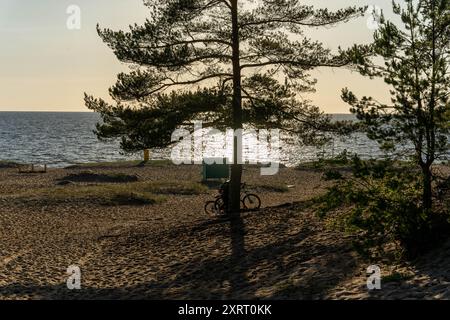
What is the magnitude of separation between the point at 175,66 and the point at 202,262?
708cm

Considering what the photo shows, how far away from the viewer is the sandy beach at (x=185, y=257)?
32.8 feet

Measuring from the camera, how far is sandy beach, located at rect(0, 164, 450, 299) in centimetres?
998

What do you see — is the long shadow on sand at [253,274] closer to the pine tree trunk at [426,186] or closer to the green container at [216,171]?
the pine tree trunk at [426,186]

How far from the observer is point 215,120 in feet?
61.1

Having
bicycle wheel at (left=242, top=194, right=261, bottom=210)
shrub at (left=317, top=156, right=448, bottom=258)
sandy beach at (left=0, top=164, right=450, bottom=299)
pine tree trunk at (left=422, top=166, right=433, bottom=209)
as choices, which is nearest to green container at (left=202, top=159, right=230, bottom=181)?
bicycle wheel at (left=242, top=194, right=261, bottom=210)

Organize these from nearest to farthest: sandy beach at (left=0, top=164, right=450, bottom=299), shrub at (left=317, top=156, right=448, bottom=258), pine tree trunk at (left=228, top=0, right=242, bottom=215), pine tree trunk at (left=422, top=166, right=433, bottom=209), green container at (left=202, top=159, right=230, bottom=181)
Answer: sandy beach at (left=0, top=164, right=450, bottom=299)
shrub at (left=317, top=156, right=448, bottom=258)
pine tree trunk at (left=422, top=166, right=433, bottom=209)
pine tree trunk at (left=228, top=0, right=242, bottom=215)
green container at (left=202, top=159, right=230, bottom=181)

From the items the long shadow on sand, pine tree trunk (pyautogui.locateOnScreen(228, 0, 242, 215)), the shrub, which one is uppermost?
pine tree trunk (pyautogui.locateOnScreen(228, 0, 242, 215))

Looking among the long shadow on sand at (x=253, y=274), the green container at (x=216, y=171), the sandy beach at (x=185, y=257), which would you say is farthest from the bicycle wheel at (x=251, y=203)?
the green container at (x=216, y=171)

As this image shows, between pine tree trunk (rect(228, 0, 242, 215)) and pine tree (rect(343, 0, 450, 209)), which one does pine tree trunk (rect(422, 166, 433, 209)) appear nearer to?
pine tree (rect(343, 0, 450, 209))

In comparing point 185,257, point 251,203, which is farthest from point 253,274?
point 251,203

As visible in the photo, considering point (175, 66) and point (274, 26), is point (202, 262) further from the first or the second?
point (274, 26)

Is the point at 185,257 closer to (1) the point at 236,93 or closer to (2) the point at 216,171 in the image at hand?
(1) the point at 236,93

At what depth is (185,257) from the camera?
47.0 feet
